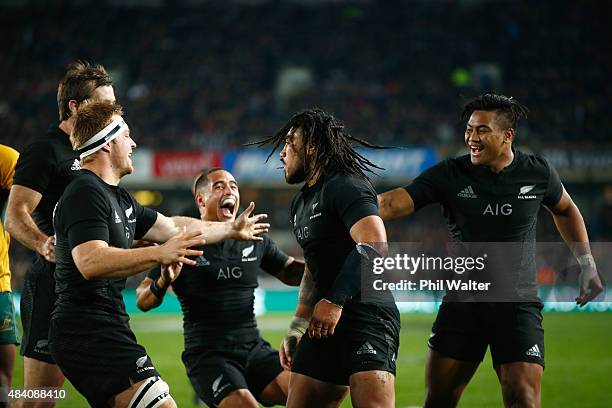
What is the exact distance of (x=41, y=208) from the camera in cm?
629

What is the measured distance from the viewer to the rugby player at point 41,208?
19.7 ft

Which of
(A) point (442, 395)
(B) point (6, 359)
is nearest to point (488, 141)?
(A) point (442, 395)

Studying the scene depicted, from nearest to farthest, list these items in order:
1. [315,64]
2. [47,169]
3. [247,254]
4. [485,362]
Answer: [47,169] < [247,254] < [485,362] < [315,64]

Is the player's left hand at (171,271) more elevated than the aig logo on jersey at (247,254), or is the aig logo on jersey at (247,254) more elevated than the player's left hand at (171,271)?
the aig logo on jersey at (247,254)

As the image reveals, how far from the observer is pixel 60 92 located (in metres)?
6.34

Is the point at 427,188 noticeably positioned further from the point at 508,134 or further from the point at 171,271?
the point at 171,271

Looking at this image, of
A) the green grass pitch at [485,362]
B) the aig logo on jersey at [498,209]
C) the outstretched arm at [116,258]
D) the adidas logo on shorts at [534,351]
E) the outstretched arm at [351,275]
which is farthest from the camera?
the green grass pitch at [485,362]

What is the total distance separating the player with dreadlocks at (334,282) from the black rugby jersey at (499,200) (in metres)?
0.96

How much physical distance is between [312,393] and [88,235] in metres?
1.69

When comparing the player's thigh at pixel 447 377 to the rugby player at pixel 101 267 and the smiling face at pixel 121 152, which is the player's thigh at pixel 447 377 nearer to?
the rugby player at pixel 101 267

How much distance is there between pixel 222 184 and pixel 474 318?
2324 millimetres

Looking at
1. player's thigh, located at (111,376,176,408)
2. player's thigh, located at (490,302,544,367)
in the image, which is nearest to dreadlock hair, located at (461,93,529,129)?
player's thigh, located at (490,302,544,367)

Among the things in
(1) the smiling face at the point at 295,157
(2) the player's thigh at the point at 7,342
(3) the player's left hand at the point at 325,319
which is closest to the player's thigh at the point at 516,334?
(3) the player's left hand at the point at 325,319

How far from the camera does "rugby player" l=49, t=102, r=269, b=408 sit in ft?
15.0
